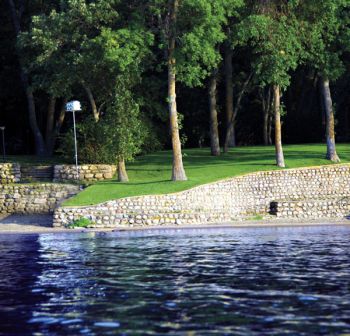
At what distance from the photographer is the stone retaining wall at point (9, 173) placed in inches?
1998

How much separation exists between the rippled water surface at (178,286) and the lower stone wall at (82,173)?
13.7 metres

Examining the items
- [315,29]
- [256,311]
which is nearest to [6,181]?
[315,29]

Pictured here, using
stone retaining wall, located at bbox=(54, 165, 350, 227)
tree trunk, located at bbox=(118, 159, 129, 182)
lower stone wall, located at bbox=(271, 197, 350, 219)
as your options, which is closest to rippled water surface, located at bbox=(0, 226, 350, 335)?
stone retaining wall, located at bbox=(54, 165, 350, 227)

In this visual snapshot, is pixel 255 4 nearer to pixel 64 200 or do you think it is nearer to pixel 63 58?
pixel 63 58

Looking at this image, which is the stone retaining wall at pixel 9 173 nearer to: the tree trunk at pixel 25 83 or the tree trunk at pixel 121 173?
the tree trunk at pixel 121 173

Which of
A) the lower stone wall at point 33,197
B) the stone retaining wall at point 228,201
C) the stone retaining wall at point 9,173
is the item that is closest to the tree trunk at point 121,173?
the lower stone wall at point 33,197

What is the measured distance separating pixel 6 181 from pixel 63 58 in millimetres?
7588

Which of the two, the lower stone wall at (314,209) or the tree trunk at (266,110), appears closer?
the lower stone wall at (314,209)

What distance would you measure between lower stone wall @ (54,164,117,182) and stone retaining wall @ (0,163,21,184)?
2.29 metres

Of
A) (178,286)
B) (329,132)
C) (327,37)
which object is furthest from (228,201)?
(178,286)

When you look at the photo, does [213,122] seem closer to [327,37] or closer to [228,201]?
[327,37]

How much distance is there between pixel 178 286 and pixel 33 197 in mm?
26246

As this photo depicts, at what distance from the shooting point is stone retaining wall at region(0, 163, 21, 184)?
5075 cm

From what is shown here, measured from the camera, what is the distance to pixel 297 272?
1010 inches
